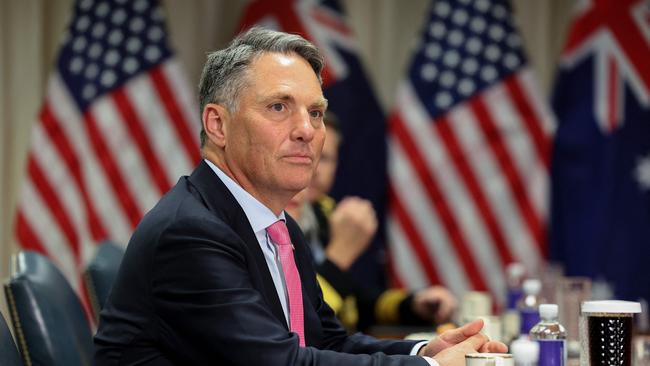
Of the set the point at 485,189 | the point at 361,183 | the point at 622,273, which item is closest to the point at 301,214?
the point at 361,183

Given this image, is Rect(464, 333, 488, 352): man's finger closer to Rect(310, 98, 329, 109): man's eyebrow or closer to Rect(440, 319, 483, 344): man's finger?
Rect(440, 319, 483, 344): man's finger

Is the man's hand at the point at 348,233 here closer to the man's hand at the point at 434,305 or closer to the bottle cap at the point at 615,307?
the man's hand at the point at 434,305

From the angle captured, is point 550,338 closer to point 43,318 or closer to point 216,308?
Answer: point 216,308

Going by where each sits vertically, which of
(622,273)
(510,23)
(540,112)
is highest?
(510,23)

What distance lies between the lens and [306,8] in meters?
5.57

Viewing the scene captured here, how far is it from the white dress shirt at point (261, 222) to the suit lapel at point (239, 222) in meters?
0.02

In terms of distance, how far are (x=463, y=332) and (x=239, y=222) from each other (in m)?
0.46

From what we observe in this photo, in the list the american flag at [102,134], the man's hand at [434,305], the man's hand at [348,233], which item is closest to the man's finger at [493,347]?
the man's hand at [434,305]

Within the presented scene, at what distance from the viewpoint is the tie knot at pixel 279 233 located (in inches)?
80.6

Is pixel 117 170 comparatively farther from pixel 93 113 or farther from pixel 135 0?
pixel 135 0

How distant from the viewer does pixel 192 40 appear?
18.9 feet

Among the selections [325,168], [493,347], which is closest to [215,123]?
[493,347]

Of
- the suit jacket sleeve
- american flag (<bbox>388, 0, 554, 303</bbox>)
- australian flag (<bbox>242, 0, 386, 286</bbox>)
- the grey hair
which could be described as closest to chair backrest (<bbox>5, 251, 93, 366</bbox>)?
the suit jacket sleeve

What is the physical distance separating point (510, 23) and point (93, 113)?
226 cm
